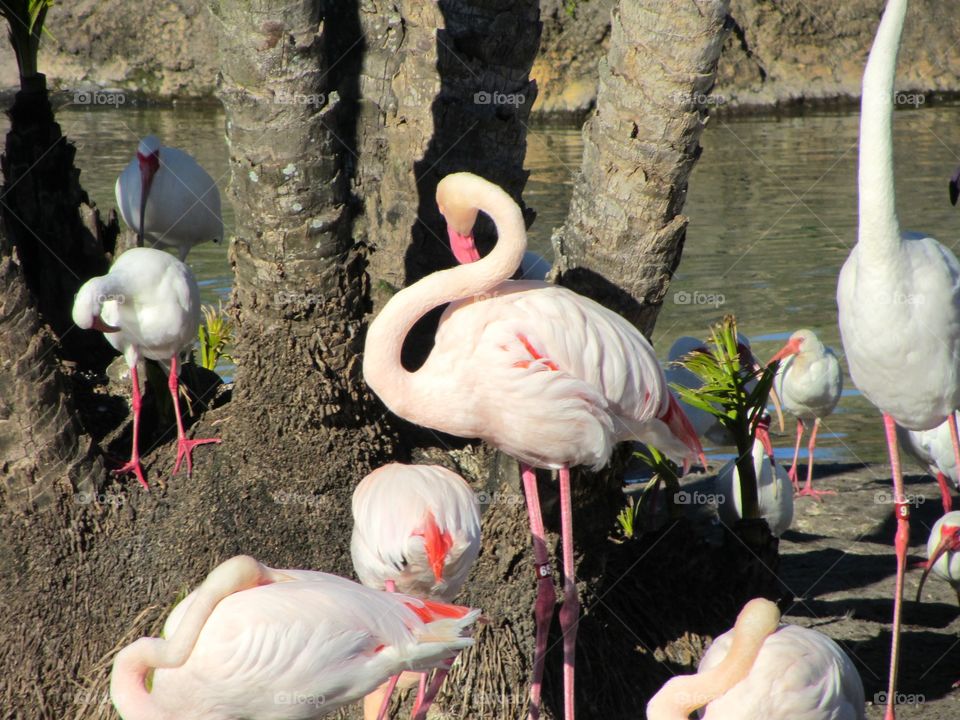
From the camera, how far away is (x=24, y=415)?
4.13 metres

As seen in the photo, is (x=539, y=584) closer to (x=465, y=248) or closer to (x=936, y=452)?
(x=465, y=248)

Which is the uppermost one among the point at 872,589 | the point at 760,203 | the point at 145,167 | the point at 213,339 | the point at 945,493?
the point at 145,167

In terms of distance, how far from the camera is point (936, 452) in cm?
567

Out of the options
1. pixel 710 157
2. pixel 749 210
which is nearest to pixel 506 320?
pixel 749 210

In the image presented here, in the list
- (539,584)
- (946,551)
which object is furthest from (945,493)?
(539,584)

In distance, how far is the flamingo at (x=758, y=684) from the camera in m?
3.28

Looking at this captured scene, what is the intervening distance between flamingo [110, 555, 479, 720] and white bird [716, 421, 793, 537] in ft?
6.85

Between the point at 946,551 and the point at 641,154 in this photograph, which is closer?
the point at 641,154

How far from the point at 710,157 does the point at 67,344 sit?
12.7m

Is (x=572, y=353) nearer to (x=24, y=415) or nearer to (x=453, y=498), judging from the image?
(x=453, y=498)
